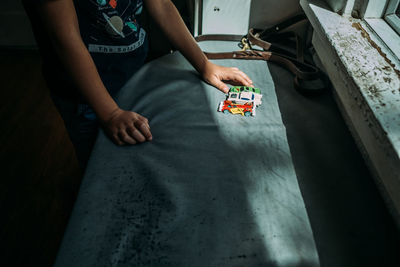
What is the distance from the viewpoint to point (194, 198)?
0.60 meters

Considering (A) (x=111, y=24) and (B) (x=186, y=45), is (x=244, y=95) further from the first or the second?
(A) (x=111, y=24)

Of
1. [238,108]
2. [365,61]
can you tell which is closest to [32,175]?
[238,108]

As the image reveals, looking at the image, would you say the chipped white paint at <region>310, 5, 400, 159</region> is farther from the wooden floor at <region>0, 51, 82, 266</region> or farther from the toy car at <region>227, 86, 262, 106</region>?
the wooden floor at <region>0, 51, 82, 266</region>

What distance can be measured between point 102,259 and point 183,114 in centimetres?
40

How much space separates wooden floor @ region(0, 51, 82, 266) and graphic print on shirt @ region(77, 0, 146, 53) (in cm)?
82

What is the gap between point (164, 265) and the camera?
0.50 meters

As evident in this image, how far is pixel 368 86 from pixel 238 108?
298mm

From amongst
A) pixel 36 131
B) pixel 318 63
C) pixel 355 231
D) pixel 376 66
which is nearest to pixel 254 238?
pixel 355 231

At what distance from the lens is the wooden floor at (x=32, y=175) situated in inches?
49.0

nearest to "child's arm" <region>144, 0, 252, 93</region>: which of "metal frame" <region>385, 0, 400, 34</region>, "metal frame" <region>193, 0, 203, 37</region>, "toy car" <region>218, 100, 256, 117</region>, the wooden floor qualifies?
"toy car" <region>218, 100, 256, 117</region>

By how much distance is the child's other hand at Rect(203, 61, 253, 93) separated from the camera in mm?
909

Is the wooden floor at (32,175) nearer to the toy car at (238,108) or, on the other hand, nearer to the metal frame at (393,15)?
the toy car at (238,108)

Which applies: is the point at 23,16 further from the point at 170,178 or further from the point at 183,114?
the point at 170,178

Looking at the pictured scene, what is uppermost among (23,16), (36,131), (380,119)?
(380,119)
